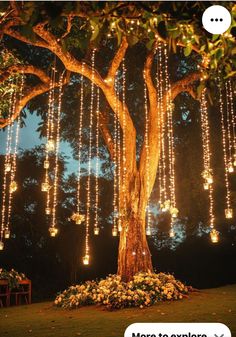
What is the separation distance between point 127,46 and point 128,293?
18.5 ft

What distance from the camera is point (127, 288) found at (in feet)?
29.5

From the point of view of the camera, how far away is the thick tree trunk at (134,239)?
9.87 meters

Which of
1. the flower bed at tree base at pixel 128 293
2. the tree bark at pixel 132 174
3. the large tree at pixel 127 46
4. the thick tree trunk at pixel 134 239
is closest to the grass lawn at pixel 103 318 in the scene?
the flower bed at tree base at pixel 128 293

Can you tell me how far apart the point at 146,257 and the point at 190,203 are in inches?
263

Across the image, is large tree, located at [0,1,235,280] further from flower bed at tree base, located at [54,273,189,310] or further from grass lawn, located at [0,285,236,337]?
grass lawn, located at [0,285,236,337]

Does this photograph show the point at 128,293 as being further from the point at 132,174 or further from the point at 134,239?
the point at 132,174

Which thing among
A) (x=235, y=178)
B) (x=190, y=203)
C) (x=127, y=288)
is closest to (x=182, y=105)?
(x=235, y=178)

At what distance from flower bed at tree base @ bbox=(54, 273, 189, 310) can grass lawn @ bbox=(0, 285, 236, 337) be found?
0.81 ft

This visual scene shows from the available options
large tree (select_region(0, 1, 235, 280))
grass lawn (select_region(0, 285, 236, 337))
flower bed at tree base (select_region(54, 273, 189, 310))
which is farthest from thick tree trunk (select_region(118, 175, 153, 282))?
grass lawn (select_region(0, 285, 236, 337))

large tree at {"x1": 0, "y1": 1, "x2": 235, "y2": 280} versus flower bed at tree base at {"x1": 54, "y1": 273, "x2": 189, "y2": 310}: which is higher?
large tree at {"x1": 0, "y1": 1, "x2": 235, "y2": 280}


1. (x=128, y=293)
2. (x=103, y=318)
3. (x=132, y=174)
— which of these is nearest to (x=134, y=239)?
(x=132, y=174)

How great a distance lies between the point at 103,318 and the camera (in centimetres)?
736

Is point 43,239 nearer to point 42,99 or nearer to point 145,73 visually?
point 42,99

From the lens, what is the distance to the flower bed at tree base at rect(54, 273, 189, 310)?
8.41m
